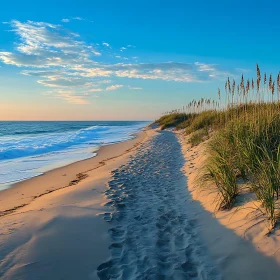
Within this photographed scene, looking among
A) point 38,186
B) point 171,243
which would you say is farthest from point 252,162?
point 38,186

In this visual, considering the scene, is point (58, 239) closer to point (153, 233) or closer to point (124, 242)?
point (124, 242)

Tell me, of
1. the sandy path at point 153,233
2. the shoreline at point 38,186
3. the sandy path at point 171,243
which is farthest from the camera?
the shoreline at point 38,186

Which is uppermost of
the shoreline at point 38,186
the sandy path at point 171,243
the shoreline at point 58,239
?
the shoreline at point 58,239

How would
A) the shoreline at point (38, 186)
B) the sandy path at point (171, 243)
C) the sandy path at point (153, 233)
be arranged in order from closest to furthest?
the sandy path at point (171, 243) < the sandy path at point (153, 233) < the shoreline at point (38, 186)

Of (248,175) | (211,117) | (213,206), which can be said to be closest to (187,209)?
(213,206)

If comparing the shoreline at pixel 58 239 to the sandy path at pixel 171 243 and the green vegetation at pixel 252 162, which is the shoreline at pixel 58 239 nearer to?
the sandy path at pixel 171 243

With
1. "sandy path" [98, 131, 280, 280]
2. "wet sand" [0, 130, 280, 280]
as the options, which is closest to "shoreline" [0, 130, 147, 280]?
"wet sand" [0, 130, 280, 280]

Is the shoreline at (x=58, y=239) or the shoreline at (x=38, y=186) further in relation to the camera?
the shoreline at (x=38, y=186)

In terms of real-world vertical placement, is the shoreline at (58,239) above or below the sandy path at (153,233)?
above

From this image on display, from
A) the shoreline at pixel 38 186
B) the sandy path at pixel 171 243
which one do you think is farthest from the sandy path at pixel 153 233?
the shoreline at pixel 38 186

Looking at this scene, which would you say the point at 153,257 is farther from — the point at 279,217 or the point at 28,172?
the point at 28,172

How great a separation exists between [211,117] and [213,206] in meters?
13.9

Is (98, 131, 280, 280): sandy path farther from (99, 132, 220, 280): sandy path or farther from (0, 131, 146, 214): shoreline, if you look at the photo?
(0, 131, 146, 214): shoreline

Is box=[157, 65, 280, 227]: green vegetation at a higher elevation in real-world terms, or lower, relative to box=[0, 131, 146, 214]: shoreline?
higher
